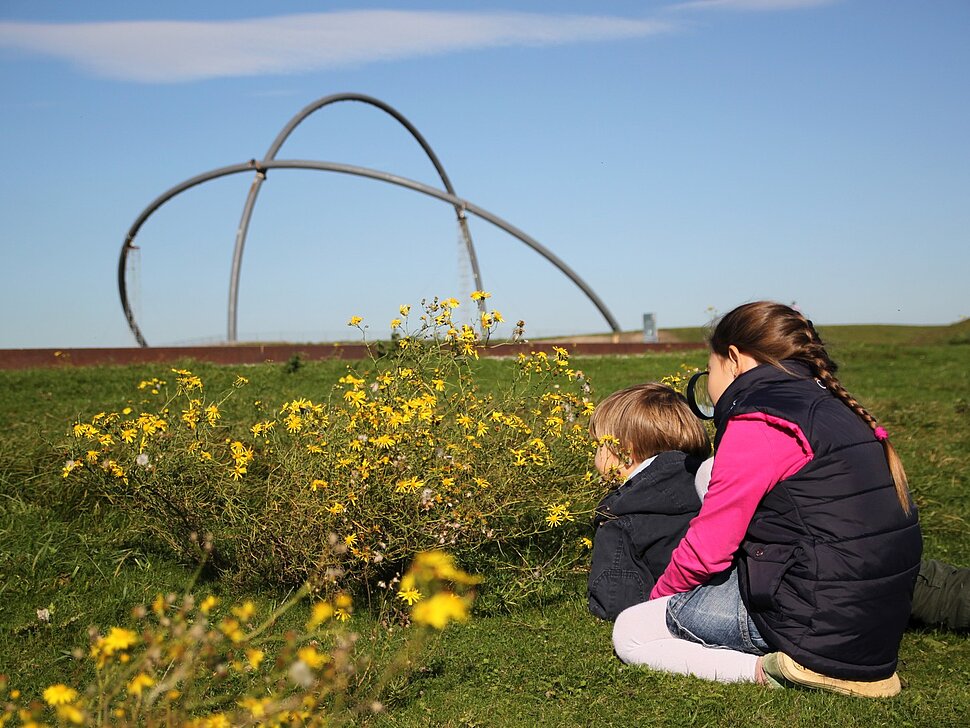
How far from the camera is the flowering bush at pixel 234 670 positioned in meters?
1.73

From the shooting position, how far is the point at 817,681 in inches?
114

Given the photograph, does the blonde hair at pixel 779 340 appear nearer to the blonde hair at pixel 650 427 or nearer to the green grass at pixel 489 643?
the green grass at pixel 489 643

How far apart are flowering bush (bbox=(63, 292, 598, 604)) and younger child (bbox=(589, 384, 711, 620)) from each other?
168 millimetres

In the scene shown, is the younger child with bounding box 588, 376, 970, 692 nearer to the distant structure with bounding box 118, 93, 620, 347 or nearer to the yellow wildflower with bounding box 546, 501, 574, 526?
the yellow wildflower with bounding box 546, 501, 574, 526

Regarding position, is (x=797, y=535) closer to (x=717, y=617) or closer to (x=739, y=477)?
(x=739, y=477)

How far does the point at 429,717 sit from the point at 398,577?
2.97 ft

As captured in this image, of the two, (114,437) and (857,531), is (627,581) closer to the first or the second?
(857,531)

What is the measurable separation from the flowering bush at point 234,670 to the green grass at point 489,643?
181mm

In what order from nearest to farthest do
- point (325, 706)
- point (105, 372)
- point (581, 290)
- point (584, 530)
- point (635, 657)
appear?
1. point (325, 706)
2. point (635, 657)
3. point (584, 530)
4. point (105, 372)
5. point (581, 290)

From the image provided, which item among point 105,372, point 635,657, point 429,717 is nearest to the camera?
point 429,717

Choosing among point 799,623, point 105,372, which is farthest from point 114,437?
point 105,372

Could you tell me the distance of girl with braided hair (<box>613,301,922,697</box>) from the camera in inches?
109

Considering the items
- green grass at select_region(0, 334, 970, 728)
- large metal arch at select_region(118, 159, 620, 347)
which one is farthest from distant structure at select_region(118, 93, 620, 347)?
green grass at select_region(0, 334, 970, 728)

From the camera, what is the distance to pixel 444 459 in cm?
363
